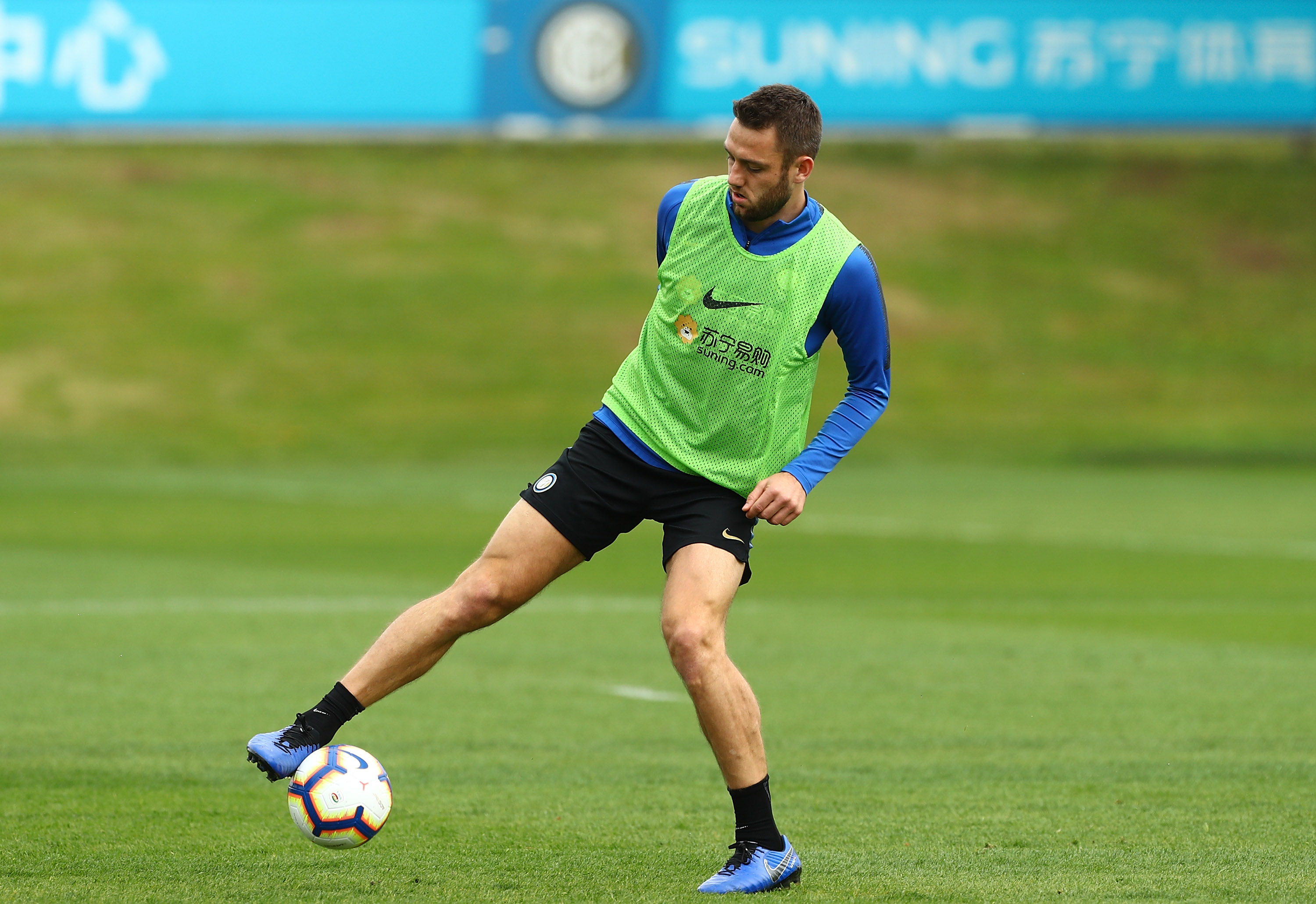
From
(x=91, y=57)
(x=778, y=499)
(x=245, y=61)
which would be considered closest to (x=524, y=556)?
(x=778, y=499)

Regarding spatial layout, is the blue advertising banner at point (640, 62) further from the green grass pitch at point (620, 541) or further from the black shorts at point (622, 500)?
the black shorts at point (622, 500)

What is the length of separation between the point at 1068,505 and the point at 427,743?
649 inches

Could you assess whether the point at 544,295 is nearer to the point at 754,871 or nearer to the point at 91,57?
the point at 91,57

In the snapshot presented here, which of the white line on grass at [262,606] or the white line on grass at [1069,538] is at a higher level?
the white line on grass at [262,606]

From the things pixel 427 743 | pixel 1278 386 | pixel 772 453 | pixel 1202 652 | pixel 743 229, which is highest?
pixel 743 229

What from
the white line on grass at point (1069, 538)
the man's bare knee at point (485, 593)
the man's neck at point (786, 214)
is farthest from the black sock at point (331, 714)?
the white line on grass at point (1069, 538)

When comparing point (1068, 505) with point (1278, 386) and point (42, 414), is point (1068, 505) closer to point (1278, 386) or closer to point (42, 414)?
point (1278, 386)

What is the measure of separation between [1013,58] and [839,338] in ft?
93.4

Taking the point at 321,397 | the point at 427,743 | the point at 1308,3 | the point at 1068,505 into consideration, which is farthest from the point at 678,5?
the point at 427,743

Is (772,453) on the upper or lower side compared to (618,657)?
upper

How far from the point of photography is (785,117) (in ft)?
17.7

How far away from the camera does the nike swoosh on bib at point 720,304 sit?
5633mm

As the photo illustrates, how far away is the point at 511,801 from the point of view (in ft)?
22.4

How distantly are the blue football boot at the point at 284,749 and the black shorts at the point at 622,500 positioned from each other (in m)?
0.98
